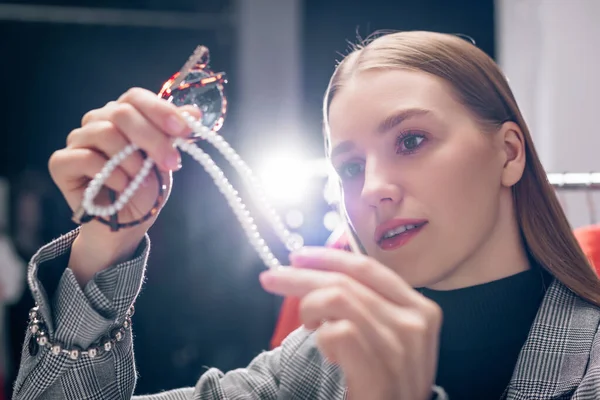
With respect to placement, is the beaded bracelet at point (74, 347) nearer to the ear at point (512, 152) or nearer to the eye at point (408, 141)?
the eye at point (408, 141)

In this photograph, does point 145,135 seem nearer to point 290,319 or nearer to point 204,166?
point 204,166

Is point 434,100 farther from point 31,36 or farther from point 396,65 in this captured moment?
point 31,36

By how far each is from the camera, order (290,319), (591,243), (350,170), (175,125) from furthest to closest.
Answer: (290,319) < (591,243) < (350,170) < (175,125)

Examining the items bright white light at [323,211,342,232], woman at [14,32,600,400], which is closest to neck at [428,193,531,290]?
woman at [14,32,600,400]

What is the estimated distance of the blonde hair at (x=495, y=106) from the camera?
101cm

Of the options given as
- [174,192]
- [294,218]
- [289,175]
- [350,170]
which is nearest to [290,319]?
[289,175]

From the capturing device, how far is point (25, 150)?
9.78 ft

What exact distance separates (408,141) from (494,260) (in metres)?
0.24

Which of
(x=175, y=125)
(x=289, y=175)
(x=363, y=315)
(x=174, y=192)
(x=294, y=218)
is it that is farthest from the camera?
(x=174, y=192)

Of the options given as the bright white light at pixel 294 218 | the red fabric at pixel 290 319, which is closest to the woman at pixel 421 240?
the red fabric at pixel 290 319

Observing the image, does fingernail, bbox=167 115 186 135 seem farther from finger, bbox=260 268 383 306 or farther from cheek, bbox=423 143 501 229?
cheek, bbox=423 143 501 229

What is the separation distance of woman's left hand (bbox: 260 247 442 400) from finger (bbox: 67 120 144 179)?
243 millimetres

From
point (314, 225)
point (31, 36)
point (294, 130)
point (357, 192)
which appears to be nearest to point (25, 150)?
point (31, 36)

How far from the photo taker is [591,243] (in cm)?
128
